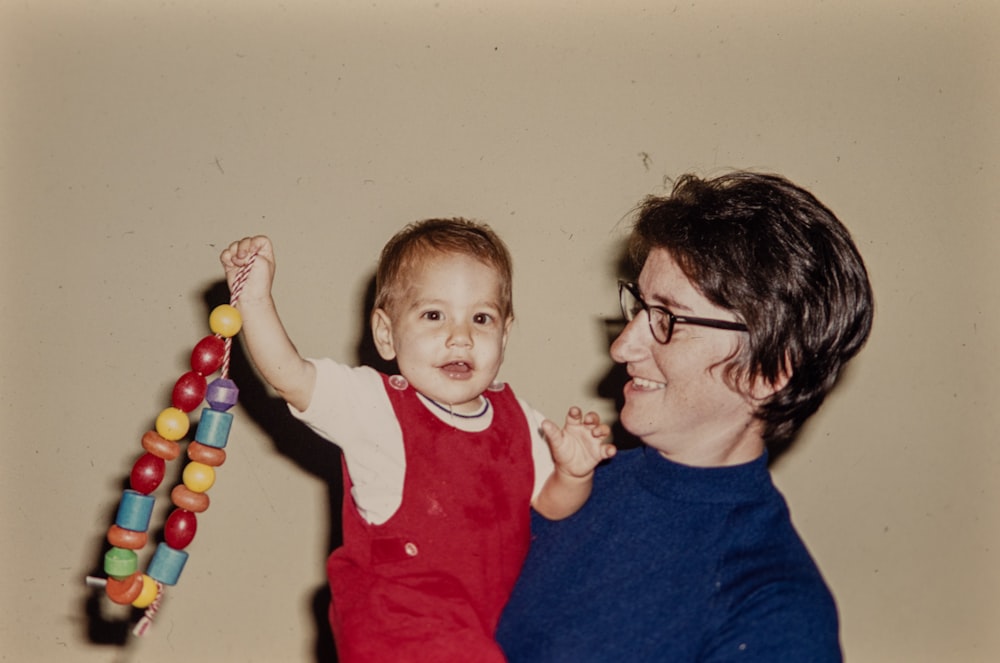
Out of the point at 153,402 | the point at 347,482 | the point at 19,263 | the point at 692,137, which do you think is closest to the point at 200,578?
the point at 153,402

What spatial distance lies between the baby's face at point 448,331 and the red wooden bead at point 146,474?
37 cm

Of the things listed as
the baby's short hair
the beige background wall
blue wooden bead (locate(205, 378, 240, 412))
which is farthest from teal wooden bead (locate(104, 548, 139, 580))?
the beige background wall

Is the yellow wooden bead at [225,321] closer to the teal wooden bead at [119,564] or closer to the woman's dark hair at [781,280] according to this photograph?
the teal wooden bead at [119,564]

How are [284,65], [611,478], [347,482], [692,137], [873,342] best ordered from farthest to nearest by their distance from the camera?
[873,342] < [692,137] < [284,65] < [611,478] < [347,482]

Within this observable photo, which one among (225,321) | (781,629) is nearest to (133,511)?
(225,321)

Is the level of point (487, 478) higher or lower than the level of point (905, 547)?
higher

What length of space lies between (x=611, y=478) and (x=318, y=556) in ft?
2.95

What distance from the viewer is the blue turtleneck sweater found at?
129cm

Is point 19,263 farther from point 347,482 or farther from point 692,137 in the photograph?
point 692,137

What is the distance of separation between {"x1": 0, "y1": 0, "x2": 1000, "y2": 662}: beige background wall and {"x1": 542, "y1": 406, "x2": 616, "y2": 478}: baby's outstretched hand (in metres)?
0.75

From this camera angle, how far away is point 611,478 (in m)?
1.62

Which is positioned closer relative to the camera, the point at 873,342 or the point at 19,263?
the point at 19,263

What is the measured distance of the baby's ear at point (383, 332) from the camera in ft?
4.86

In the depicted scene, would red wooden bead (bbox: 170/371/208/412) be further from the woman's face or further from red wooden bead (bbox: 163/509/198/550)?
the woman's face
